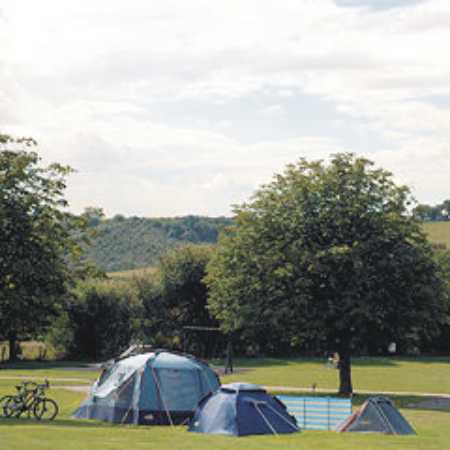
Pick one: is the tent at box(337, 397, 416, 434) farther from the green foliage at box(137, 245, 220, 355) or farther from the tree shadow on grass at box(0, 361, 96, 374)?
the green foliage at box(137, 245, 220, 355)

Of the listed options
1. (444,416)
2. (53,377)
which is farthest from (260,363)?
(444,416)

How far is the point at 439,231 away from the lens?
133250 mm

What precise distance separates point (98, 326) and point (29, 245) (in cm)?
4844

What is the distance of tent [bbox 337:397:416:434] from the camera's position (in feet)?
90.5

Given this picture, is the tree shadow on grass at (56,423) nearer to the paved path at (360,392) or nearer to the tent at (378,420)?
the tent at (378,420)

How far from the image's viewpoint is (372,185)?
43.7 metres

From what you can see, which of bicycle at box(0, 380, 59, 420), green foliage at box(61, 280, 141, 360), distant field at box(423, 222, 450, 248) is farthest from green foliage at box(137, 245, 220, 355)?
distant field at box(423, 222, 450, 248)

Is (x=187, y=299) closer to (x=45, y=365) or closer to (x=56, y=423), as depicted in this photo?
(x=45, y=365)

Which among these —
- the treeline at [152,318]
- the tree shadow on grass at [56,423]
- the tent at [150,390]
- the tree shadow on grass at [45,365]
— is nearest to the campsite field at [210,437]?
the tree shadow on grass at [56,423]

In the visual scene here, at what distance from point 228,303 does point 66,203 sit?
A: 16.1 metres

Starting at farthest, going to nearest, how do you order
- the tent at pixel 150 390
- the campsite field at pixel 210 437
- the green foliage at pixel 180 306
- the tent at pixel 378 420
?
1. the green foliage at pixel 180 306
2. the tent at pixel 150 390
3. the tent at pixel 378 420
4. the campsite field at pixel 210 437

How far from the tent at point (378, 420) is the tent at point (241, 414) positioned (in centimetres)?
193

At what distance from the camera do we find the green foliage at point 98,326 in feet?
252

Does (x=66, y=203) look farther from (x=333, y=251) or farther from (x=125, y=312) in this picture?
(x=125, y=312)
